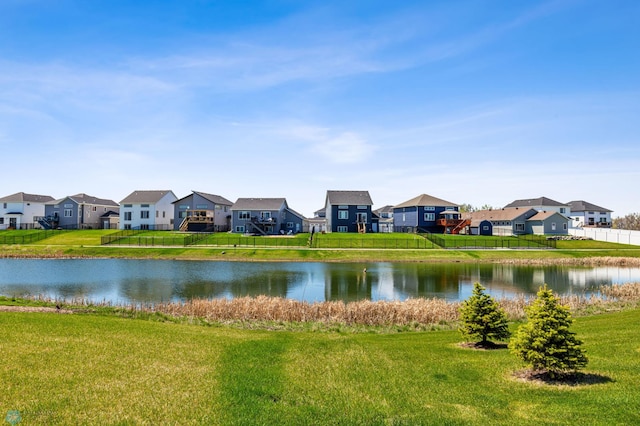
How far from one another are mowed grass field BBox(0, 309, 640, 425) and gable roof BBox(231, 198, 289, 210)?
2479 inches

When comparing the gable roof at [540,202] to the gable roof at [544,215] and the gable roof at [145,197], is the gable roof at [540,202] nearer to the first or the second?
the gable roof at [544,215]

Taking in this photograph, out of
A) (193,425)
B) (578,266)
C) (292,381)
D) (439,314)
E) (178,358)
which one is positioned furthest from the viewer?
(578,266)

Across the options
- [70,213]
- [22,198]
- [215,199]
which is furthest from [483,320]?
[22,198]

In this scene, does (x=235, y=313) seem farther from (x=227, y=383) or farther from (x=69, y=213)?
(x=69, y=213)

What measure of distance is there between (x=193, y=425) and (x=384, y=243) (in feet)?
190

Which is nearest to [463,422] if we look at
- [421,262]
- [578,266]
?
[421,262]

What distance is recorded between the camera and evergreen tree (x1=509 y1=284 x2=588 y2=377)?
9992 mm

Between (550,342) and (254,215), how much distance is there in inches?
2741

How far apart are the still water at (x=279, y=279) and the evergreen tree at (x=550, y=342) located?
61.2ft

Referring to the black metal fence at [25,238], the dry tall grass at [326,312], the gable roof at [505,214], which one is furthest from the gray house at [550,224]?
the black metal fence at [25,238]

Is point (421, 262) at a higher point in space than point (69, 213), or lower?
lower

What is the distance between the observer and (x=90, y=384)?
9.73 metres

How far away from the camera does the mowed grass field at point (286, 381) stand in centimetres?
832

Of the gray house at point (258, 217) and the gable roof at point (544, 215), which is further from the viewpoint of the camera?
the gable roof at point (544, 215)
